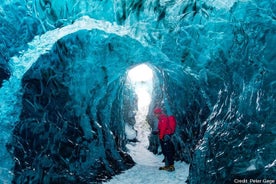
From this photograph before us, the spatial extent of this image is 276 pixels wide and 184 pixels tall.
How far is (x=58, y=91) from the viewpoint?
675 centimetres

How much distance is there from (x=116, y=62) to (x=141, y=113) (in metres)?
10.7

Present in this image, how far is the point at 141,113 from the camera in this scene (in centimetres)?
1838

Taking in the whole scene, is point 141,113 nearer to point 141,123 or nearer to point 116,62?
point 141,123

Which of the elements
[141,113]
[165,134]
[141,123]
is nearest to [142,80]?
[141,113]

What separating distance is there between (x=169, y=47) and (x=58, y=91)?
2796mm

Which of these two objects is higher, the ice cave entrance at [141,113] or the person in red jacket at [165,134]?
the ice cave entrance at [141,113]

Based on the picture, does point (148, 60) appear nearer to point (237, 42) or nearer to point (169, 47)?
point (169, 47)

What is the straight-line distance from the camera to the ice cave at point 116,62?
5.88 metres

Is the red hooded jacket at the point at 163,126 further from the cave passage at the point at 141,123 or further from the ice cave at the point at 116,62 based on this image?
the cave passage at the point at 141,123

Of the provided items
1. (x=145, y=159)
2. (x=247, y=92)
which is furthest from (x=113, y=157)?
(x=247, y=92)

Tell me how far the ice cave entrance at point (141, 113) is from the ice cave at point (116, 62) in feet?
12.2

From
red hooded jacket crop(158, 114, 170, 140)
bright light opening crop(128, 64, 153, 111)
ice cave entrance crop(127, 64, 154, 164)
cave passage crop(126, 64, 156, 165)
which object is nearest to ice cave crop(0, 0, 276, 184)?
red hooded jacket crop(158, 114, 170, 140)

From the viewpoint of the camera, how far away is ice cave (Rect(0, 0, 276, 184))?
5.88 m

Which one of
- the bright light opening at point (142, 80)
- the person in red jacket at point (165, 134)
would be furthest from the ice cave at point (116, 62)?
the bright light opening at point (142, 80)
